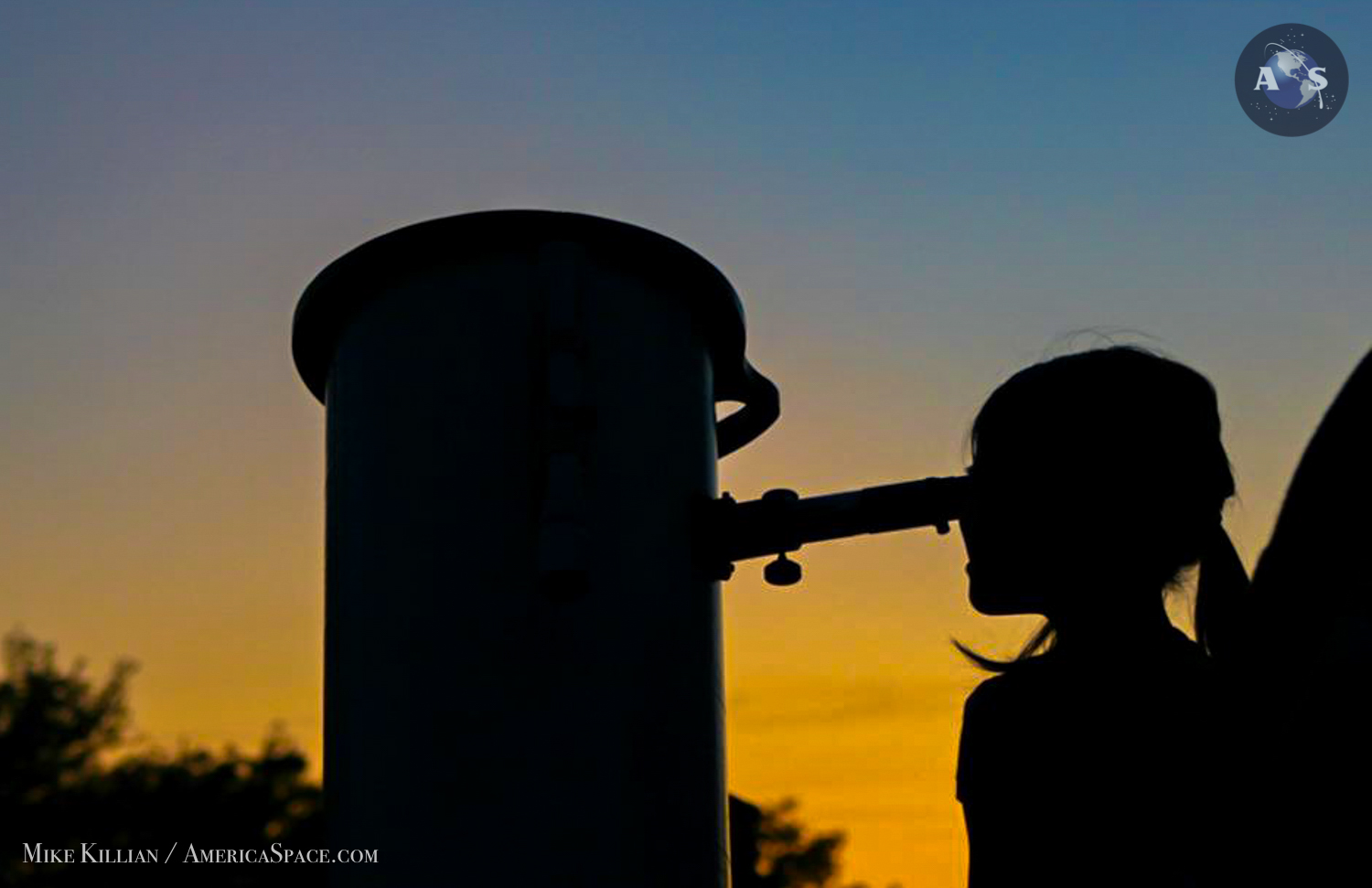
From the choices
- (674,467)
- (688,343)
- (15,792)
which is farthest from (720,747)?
(15,792)

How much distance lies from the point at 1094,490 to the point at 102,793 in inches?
970

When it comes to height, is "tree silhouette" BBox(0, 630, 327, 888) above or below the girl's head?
above

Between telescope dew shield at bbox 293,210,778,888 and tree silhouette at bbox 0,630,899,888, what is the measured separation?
20.4 meters

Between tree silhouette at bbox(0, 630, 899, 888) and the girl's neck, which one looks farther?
tree silhouette at bbox(0, 630, 899, 888)

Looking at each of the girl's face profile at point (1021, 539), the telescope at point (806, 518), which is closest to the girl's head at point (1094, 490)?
the girl's face profile at point (1021, 539)

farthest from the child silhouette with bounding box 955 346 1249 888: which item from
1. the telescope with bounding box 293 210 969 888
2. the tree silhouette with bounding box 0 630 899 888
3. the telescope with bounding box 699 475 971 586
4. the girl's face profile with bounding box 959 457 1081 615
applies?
the tree silhouette with bounding box 0 630 899 888

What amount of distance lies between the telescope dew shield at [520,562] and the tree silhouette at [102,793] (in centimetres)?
2044

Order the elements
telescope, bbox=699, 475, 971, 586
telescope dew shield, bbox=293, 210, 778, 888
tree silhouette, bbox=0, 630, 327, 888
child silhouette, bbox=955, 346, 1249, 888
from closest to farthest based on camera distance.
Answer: child silhouette, bbox=955, 346, 1249, 888 → telescope dew shield, bbox=293, 210, 778, 888 → telescope, bbox=699, 475, 971, 586 → tree silhouette, bbox=0, 630, 327, 888

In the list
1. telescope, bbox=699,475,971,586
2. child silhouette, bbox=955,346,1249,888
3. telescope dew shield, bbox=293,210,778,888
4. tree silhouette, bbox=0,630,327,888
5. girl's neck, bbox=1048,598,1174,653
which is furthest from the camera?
tree silhouette, bbox=0,630,327,888

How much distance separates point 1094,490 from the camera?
1.58 meters

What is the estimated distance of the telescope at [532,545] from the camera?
1690mm

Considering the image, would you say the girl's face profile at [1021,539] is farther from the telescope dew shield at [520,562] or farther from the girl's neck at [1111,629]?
the telescope dew shield at [520,562]

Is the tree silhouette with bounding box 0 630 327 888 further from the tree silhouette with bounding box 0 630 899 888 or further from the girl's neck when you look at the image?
the girl's neck

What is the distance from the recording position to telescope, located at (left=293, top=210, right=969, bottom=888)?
169cm
